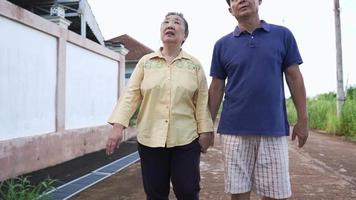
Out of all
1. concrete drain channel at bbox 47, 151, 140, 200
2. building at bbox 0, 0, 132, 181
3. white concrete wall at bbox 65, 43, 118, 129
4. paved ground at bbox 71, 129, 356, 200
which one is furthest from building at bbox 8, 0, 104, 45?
paved ground at bbox 71, 129, 356, 200

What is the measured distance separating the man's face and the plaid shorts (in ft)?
2.49

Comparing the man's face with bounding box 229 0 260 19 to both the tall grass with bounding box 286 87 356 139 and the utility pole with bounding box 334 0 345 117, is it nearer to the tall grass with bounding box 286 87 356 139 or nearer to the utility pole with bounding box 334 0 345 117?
the tall grass with bounding box 286 87 356 139

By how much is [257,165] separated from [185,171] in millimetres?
469

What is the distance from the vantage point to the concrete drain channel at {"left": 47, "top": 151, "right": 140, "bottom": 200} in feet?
16.7

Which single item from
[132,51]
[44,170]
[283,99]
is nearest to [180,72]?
[283,99]

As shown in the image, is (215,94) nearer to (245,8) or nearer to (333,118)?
(245,8)

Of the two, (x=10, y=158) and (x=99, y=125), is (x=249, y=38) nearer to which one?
(x=10, y=158)

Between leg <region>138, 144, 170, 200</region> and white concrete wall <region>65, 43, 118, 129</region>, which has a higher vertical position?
white concrete wall <region>65, 43, 118, 129</region>

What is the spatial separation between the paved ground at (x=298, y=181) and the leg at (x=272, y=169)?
242 centimetres

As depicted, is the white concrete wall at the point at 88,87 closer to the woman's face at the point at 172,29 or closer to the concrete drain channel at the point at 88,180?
the concrete drain channel at the point at 88,180

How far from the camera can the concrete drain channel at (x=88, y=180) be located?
5.08m

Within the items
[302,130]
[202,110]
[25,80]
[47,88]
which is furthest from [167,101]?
[47,88]

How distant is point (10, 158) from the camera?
5809 millimetres

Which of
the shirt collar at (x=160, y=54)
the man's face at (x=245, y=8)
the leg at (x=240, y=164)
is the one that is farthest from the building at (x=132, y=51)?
the leg at (x=240, y=164)
